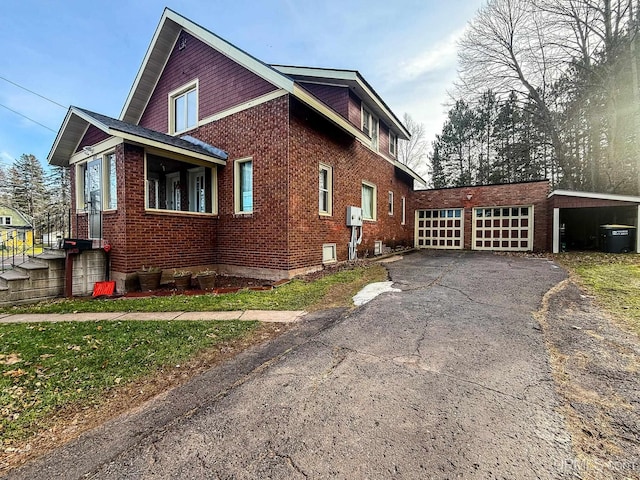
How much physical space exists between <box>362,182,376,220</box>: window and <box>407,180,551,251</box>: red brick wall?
5.22 metres

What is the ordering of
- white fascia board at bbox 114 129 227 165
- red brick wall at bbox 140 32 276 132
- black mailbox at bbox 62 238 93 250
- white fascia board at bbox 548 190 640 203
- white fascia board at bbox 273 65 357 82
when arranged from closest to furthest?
white fascia board at bbox 114 129 227 165
black mailbox at bbox 62 238 93 250
red brick wall at bbox 140 32 276 132
white fascia board at bbox 273 65 357 82
white fascia board at bbox 548 190 640 203

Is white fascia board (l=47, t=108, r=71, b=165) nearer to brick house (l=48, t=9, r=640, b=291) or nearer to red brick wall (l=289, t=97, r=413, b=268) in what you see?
brick house (l=48, t=9, r=640, b=291)

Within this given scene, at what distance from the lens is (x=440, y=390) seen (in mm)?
2287

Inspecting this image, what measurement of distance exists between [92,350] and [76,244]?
486 cm

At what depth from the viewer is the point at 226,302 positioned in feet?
17.4

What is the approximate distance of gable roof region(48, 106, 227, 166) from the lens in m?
6.69

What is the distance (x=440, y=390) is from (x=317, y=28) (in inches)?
563

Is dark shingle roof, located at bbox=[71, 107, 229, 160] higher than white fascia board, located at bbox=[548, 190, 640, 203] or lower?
higher

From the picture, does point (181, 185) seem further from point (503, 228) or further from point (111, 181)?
point (503, 228)

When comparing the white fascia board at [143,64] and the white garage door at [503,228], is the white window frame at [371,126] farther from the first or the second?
the white fascia board at [143,64]

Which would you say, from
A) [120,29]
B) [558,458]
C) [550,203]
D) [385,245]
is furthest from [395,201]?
[120,29]

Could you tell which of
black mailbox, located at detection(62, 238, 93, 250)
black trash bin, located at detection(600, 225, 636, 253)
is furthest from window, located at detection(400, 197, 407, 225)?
black mailbox, located at detection(62, 238, 93, 250)

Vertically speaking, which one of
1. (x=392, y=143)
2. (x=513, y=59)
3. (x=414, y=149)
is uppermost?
(x=513, y=59)

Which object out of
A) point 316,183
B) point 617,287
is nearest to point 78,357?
point 316,183
